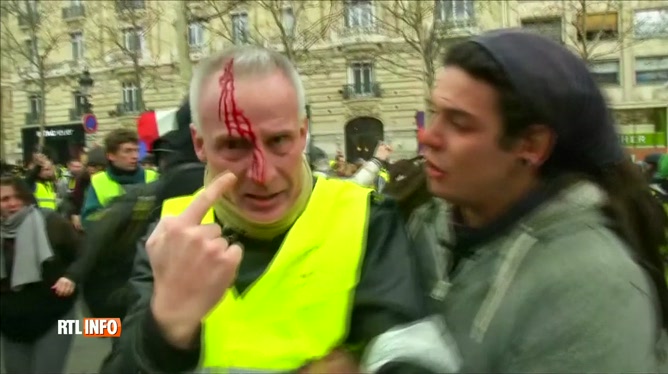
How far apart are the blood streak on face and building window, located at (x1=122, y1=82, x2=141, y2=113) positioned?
3738cm

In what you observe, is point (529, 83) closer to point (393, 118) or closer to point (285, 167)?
point (285, 167)

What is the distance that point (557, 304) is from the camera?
126 cm

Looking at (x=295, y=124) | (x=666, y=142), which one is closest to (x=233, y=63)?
(x=295, y=124)

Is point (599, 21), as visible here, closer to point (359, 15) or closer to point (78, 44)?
point (359, 15)

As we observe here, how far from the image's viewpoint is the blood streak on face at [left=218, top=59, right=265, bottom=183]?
4.85 ft

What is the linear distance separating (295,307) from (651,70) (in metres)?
32.9

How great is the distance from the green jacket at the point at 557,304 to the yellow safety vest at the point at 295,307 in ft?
0.70

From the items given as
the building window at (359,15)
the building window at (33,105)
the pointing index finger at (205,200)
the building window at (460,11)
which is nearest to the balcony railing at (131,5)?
the building window at (359,15)

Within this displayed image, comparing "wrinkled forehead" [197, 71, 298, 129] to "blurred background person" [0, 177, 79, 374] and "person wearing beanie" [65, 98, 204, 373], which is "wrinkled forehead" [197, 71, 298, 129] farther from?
"blurred background person" [0, 177, 79, 374]

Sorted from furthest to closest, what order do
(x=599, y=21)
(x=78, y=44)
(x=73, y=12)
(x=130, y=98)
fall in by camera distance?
1. (x=73, y=12)
2. (x=78, y=44)
3. (x=130, y=98)
4. (x=599, y=21)

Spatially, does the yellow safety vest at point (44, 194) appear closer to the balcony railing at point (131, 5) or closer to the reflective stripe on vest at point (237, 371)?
the reflective stripe on vest at point (237, 371)

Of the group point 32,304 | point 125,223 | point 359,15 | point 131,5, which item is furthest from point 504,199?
point 359,15

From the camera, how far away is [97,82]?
38594mm

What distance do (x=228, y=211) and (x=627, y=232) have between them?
2.34 feet
